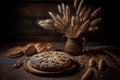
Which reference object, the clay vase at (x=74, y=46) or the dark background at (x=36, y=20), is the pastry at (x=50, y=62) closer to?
the clay vase at (x=74, y=46)

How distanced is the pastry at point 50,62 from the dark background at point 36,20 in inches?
19.4

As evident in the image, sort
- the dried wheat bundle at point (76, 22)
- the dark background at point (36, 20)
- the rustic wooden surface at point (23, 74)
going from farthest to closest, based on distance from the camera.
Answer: the dark background at point (36, 20)
the dried wheat bundle at point (76, 22)
the rustic wooden surface at point (23, 74)

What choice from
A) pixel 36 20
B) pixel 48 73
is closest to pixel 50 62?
pixel 48 73

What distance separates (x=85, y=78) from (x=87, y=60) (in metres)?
0.26

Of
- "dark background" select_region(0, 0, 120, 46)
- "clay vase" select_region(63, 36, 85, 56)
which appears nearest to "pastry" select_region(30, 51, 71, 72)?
"clay vase" select_region(63, 36, 85, 56)

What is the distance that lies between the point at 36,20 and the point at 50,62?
63cm

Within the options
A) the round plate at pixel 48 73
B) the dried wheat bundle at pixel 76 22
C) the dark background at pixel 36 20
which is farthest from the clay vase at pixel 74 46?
the dark background at pixel 36 20

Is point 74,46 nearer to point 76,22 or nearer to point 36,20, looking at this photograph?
point 76,22

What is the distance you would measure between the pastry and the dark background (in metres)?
0.49

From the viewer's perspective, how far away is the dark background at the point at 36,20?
1795mm

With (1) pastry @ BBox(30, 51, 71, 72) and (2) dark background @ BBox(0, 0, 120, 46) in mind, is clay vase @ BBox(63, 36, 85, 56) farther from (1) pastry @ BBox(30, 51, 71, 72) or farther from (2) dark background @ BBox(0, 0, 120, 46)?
(2) dark background @ BBox(0, 0, 120, 46)

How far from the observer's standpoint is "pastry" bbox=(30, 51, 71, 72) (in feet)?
4.23

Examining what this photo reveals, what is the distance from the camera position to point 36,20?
187cm

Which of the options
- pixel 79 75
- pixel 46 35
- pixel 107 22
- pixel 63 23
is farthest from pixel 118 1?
pixel 79 75
